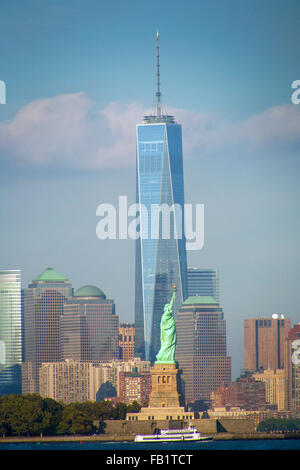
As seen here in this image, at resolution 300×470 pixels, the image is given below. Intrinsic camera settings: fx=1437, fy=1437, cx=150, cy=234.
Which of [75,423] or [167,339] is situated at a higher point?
[167,339]

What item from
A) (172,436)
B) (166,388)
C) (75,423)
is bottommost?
(172,436)

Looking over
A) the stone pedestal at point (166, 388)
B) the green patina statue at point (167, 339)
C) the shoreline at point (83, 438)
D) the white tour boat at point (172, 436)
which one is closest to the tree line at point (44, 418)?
the shoreline at point (83, 438)

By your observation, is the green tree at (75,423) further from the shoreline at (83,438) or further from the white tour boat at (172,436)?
the white tour boat at (172,436)

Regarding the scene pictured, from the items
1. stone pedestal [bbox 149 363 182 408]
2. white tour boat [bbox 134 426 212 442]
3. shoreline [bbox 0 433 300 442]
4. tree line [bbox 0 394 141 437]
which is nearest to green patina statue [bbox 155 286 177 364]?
stone pedestal [bbox 149 363 182 408]

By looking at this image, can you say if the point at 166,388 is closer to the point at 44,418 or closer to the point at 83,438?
the point at 83,438

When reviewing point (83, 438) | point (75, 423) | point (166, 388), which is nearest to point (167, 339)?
point (166, 388)
